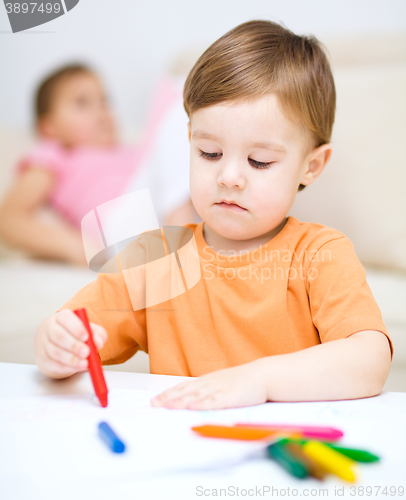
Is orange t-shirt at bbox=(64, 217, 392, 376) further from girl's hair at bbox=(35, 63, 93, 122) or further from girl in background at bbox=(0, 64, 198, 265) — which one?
girl's hair at bbox=(35, 63, 93, 122)

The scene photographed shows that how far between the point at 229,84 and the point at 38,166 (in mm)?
1033

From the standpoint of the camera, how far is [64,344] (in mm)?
466

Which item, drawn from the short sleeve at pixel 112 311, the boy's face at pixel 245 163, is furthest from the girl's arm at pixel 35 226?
the boy's face at pixel 245 163

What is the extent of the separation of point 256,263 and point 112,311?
0.71 ft

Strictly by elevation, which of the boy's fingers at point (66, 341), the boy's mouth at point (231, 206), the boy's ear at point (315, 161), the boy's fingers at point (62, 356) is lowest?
the boy's fingers at point (62, 356)

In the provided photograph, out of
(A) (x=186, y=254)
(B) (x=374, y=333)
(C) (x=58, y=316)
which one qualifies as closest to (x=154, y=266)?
(A) (x=186, y=254)

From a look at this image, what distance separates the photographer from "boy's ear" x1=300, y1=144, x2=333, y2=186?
65cm

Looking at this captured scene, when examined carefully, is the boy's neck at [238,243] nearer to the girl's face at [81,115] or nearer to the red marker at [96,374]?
the red marker at [96,374]

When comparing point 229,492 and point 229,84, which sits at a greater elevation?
point 229,84

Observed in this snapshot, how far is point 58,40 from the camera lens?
1.58 meters

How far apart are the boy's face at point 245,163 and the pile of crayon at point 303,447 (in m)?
0.30

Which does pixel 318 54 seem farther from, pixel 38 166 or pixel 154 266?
pixel 38 166

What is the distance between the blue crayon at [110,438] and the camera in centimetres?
34

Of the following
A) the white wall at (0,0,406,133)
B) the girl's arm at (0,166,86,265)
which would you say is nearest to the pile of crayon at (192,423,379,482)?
the girl's arm at (0,166,86,265)
